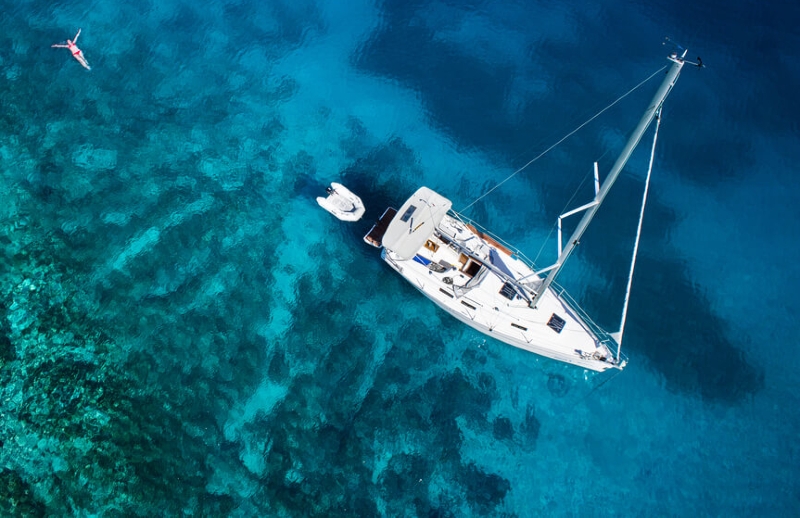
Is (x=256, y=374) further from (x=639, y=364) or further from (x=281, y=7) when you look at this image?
(x=281, y=7)

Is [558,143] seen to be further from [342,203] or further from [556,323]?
[342,203]

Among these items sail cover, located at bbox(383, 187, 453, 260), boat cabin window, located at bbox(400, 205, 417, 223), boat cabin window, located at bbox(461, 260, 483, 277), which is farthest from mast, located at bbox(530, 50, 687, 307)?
boat cabin window, located at bbox(400, 205, 417, 223)

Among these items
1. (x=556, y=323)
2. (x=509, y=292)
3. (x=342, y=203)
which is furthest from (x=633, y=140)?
(x=342, y=203)

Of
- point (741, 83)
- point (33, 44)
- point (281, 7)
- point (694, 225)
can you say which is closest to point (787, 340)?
point (694, 225)

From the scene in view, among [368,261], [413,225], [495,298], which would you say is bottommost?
[368,261]

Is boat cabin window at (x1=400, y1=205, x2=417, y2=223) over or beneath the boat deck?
over

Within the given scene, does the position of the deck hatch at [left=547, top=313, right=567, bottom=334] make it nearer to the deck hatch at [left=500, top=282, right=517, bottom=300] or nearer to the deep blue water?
the deck hatch at [left=500, top=282, right=517, bottom=300]
